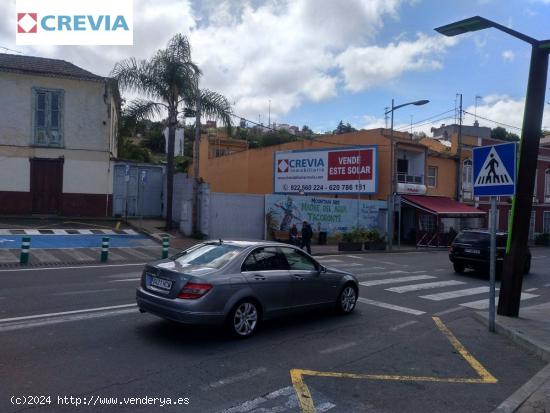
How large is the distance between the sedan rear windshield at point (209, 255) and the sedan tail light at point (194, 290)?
1.63ft

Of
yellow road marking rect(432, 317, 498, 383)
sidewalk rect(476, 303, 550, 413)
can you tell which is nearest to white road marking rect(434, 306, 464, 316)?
sidewalk rect(476, 303, 550, 413)

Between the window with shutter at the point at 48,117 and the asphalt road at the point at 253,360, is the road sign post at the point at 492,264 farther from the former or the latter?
the window with shutter at the point at 48,117

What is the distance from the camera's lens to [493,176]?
26.6 ft

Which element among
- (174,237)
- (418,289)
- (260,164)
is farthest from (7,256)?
(260,164)

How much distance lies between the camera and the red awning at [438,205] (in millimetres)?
31372

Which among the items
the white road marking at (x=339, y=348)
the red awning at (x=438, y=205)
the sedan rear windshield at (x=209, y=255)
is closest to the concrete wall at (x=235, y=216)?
the red awning at (x=438, y=205)

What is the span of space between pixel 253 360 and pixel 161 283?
5.71ft

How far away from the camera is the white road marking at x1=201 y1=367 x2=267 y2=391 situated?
527cm

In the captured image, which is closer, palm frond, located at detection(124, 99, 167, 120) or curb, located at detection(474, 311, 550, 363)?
curb, located at detection(474, 311, 550, 363)

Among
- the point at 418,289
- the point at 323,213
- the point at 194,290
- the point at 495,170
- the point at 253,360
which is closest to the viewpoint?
the point at 253,360

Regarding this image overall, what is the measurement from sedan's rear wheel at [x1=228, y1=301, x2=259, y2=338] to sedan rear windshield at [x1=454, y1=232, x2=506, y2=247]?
11.4 m

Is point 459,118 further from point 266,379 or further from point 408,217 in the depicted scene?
point 266,379

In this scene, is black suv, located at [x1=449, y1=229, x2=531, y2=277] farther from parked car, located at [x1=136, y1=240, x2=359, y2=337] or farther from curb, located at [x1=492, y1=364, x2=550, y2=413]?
curb, located at [x1=492, y1=364, x2=550, y2=413]

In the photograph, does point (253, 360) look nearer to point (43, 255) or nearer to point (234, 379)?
point (234, 379)
